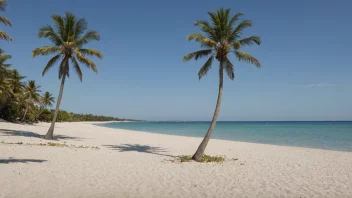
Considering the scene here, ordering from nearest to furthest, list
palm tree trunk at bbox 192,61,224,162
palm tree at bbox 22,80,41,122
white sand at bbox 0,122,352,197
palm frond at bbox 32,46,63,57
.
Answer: white sand at bbox 0,122,352,197 < palm tree trunk at bbox 192,61,224,162 < palm frond at bbox 32,46,63,57 < palm tree at bbox 22,80,41,122

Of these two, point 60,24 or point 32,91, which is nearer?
point 60,24

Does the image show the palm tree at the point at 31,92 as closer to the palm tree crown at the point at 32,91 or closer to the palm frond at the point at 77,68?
the palm tree crown at the point at 32,91

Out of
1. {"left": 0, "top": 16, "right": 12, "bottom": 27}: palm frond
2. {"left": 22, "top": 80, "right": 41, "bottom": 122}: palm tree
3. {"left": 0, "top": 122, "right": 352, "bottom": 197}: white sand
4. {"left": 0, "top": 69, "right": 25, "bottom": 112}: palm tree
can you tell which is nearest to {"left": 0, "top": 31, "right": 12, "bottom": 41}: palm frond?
{"left": 0, "top": 16, "right": 12, "bottom": 27}: palm frond

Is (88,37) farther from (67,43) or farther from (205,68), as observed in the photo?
(205,68)

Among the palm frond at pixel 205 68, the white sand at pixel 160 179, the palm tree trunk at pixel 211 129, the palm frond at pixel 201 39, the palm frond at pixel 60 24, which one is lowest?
the white sand at pixel 160 179

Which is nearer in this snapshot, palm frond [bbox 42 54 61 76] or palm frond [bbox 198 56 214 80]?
palm frond [bbox 198 56 214 80]

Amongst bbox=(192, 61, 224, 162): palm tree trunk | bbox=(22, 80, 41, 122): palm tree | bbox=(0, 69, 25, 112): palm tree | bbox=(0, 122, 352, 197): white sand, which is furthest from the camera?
bbox=(22, 80, 41, 122): palm tree

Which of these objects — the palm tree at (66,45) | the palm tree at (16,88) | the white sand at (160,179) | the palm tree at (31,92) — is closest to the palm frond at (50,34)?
the palm tree at (66,45)

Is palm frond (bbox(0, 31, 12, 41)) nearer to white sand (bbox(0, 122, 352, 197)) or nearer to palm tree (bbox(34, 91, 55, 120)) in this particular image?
white sand (bbox(0, 122, 352, 197))

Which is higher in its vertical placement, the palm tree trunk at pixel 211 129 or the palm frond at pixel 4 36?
the palm frond at pixel 4 36

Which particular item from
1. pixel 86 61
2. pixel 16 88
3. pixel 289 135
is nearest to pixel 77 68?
pixel 86 61

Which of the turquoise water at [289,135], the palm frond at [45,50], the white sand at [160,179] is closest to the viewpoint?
the white sand at [160,179]

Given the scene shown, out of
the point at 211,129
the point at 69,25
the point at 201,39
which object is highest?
the point at 69,25

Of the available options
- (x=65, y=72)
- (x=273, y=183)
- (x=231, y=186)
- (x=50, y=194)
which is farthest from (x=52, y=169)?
(x=65, y=72)
